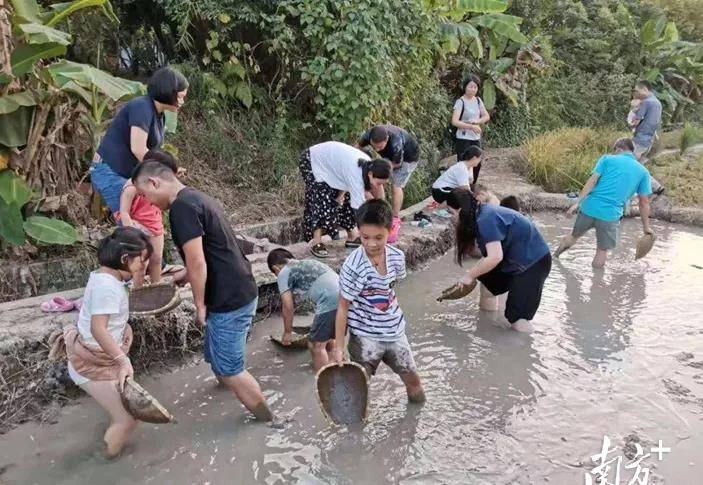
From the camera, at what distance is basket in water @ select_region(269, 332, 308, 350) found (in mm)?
4895

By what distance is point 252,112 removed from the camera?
828 centimetres

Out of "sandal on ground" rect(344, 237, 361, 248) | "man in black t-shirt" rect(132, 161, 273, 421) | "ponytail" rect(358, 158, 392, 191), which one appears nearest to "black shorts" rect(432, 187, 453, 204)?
"sandal on ground" rect(344, 237, 361, 248)

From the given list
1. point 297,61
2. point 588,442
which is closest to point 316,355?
point 588,442

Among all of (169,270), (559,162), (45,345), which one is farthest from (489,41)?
(45,345)

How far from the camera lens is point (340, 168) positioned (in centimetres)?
594

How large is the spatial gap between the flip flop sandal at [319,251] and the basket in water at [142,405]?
2925 mm

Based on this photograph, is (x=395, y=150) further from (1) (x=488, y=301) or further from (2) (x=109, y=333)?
(2) (x=109, y=333)

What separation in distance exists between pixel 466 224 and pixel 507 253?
42cm

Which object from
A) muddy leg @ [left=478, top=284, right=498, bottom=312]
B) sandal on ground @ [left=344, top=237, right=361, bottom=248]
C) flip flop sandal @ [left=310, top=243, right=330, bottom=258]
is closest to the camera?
muddy leg @ [left=478, top=284, right=498, bottom=312]

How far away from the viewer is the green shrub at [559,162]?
9883mm

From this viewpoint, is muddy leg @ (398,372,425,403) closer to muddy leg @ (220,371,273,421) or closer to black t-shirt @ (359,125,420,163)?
muddy leg @ (220,371,273,421)

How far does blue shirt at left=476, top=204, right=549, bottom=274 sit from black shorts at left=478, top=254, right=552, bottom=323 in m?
0.06

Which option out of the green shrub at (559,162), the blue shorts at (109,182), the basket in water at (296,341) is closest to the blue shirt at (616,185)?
the green shrub at (559,162)

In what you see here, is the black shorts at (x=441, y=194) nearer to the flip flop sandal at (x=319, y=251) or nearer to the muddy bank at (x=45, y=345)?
the flip flop sandal at (x=319, y=251)
